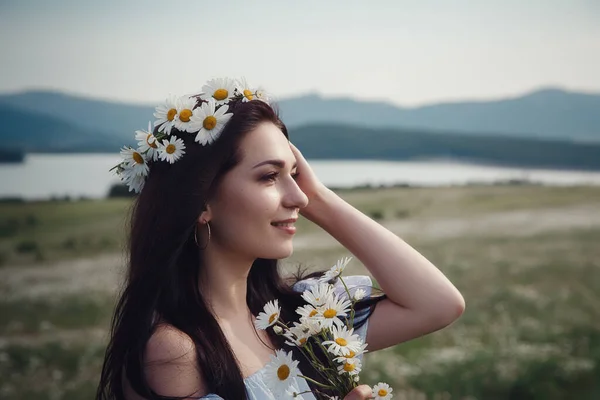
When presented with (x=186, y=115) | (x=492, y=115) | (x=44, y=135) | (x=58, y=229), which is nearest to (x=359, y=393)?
(x=186, y=115)

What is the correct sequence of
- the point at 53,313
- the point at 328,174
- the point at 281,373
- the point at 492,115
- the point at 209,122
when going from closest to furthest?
the point at 281,373
the point at 209,122
the point at 53,313
the point at 328,174
the point at 492,115

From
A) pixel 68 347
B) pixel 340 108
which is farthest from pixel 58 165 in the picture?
pixel 340 108

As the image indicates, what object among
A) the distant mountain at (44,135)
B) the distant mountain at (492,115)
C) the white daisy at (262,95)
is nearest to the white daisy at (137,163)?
the white daisy at (262,95)

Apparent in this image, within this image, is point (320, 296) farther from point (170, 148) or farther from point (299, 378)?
point (170, 148)

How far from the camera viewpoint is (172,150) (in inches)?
75.4

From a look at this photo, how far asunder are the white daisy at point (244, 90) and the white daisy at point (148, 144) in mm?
259

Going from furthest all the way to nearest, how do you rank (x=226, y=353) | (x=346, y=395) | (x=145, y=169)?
(x=145, y=169) < (x=226, y=353) < (x=346, y=395)

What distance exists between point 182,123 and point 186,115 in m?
0.03

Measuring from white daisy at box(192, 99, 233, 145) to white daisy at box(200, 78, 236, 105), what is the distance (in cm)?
7

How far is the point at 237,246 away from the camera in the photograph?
1.98 metres

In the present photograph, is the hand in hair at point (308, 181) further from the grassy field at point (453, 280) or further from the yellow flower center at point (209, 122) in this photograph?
the grassy field at point (453, 280)

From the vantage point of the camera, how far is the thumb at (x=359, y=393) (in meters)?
1.68

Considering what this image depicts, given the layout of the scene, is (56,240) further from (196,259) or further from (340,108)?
(196,259)

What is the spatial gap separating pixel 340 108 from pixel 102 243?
241 cm
